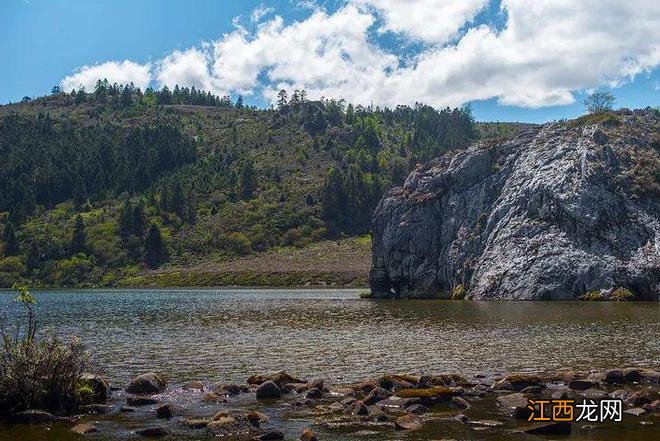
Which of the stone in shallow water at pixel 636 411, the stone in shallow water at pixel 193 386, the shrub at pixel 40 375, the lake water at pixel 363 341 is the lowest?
the lake water at pixel 363 341

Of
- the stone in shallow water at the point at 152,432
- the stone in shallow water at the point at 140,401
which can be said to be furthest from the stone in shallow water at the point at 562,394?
the stone in shallow water at the point at 140,401

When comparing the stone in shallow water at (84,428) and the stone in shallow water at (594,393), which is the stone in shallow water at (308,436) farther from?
the stone in shallow water at (594,393)

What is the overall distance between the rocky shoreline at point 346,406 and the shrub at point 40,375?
40.7 inches

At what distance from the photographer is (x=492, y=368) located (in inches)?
1537

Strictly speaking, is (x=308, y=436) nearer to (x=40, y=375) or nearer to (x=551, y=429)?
(x=551, y=429)

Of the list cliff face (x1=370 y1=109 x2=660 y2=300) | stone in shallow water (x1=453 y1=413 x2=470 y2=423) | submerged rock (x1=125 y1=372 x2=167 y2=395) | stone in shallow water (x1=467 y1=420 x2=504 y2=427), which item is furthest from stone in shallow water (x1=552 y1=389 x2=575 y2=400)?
cliff face (x1=370 y1=109 x2=660 y2=300)

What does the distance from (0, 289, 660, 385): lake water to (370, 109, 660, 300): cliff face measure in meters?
20.0

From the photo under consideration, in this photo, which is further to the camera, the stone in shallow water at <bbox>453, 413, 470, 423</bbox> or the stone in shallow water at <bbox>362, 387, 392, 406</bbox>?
the stone in shallow water at <bbox>362, 387, 392, 406</bbox>

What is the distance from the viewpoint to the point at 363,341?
52812 millimetres

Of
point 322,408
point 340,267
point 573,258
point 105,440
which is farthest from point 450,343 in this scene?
point 340,267

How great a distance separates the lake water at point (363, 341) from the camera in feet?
132

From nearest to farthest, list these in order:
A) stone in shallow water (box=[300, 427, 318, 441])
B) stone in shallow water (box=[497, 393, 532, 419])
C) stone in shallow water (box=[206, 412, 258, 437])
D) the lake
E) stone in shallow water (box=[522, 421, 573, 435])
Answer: stone in shallow water (box=[300, 427, 318, 441]) < stone in shallow water (box=[522, 421, 573, 435]) < stone in shallow water (box=[206, 412, 258, 437]) < the lake < stone in shallow water (box=[497, 393, 532, 419])

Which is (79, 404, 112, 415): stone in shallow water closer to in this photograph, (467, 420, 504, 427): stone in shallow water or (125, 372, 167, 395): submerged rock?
(125, 372, 167, 395): submerged rock

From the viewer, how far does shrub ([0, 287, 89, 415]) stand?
2708 cm
